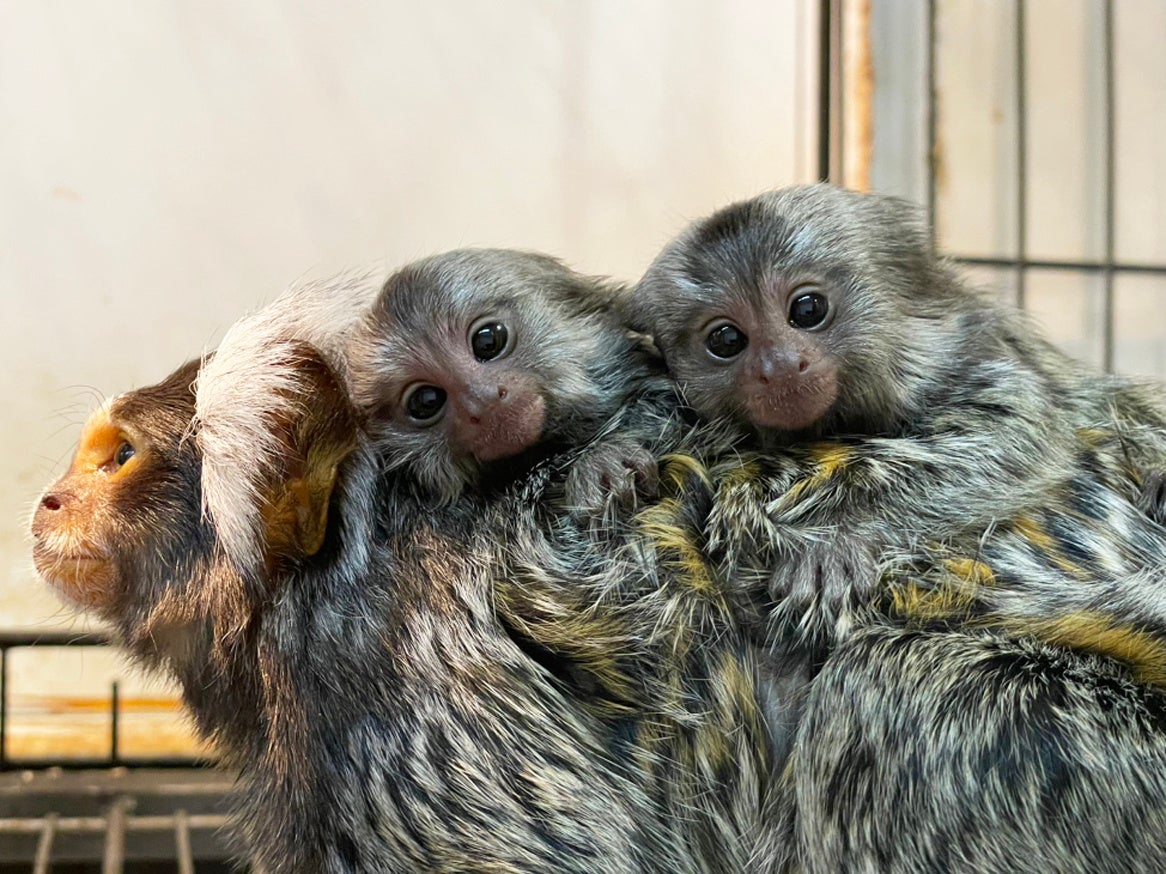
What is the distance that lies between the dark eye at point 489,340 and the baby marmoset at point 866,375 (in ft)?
0.46

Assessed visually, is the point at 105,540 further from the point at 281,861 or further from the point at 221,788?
the point at 221,788

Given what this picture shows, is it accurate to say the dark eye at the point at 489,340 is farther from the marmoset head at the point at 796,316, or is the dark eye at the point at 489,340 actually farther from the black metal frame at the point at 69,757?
the black metal frame at the point at 69,757

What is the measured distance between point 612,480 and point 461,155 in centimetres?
93

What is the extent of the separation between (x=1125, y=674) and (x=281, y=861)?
0.71 meters

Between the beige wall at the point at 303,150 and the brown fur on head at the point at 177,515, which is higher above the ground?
the beige wall at the point at 303,150

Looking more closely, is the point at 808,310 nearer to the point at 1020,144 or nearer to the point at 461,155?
the point at 461,155

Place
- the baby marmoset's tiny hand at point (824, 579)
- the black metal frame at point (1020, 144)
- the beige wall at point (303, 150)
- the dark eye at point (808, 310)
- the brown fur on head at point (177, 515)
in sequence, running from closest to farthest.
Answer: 1. the baby marmoset's tiny hand at point (824, 579)
2. the brown fur on head at point (177, 515)
3. the dark eye at point (808, 310)
4. the beige wall at point (303, 150)
5. the black metal frame at point (1020, 144)

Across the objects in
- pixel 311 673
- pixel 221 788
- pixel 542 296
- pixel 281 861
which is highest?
pixel 542 296

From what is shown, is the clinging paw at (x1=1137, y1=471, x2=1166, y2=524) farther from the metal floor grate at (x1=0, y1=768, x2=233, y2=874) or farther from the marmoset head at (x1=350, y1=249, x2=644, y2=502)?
the metal floor grate at (x1=0, y1=768, x2=233, y2=874)

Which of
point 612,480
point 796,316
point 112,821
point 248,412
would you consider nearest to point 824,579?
point 612,480

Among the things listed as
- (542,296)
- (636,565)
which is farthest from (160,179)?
(636,565)

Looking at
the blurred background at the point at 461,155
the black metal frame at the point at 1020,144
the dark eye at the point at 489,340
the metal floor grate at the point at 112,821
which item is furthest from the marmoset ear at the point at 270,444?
the black metal frame at the point at 1020,144

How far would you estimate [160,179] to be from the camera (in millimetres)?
1641

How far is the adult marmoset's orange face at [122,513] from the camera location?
0.99 metres
